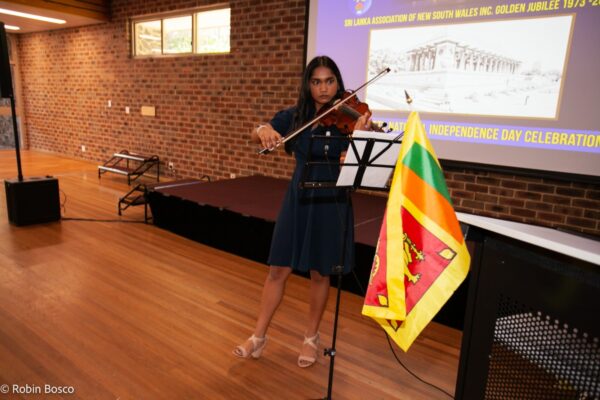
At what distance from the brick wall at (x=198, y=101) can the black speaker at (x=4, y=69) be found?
92.8 inches

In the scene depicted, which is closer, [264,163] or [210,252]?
[210,252]

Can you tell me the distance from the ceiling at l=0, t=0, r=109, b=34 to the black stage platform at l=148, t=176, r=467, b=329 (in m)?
3.96

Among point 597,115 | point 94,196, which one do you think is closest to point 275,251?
point 597,115

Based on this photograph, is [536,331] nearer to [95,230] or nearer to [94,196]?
[95,230]

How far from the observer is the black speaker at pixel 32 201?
3.85 metres

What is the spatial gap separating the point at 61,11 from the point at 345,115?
6.37 m

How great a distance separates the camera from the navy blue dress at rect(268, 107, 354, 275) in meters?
1.83

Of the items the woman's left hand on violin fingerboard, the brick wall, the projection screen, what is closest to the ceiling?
the brick wall

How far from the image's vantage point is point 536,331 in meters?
0.95

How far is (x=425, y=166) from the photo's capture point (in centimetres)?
116

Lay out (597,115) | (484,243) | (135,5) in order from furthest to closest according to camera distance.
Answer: (135,5)
(597,115)
(484,243)

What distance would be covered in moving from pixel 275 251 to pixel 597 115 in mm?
2644

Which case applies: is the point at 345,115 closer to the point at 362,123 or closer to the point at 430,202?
the point at 362,123

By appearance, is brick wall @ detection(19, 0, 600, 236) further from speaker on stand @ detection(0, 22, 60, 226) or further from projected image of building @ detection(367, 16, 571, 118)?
speaker on stand @ detection(0, 22, 60, 226)
